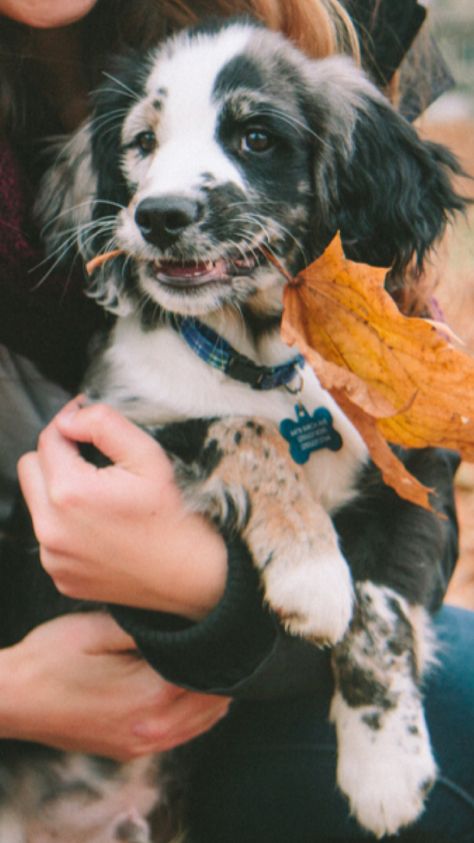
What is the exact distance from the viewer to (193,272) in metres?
1.48

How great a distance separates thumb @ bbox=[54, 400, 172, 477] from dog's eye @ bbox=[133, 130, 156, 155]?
420mm

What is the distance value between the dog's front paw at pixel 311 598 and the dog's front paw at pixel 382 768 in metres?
0.17

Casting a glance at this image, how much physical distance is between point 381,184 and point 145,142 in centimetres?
38

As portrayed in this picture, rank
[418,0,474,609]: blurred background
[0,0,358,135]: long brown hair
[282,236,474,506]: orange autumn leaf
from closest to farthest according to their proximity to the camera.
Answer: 1. [282,236,474,506]: orange autumn leaf
2. [0,0,358,135]: long brown hair
3. [418,0,474,609]: blurred background

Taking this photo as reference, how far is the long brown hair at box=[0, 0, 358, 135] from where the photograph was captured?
178cm

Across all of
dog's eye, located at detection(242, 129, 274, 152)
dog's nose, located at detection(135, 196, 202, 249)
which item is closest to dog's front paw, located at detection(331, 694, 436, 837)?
dog's nose, located at detection(135, 196, 202, 249)

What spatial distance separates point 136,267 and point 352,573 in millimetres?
588

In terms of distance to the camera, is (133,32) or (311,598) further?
(133,32)

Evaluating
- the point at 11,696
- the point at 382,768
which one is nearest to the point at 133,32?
the point at 11,696

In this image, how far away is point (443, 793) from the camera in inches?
66.8

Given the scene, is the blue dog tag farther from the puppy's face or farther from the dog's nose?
the dog's nose

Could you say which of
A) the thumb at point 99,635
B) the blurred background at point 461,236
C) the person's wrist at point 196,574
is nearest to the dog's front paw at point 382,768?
the person's wrist at point 196,574

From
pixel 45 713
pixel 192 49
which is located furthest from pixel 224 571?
pixel 192 49

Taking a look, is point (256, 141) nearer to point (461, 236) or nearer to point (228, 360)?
point (228, 360)
